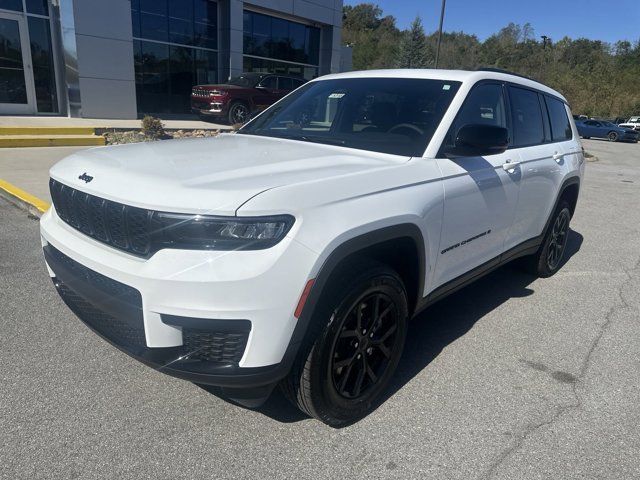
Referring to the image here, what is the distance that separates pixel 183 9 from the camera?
18.8 metres

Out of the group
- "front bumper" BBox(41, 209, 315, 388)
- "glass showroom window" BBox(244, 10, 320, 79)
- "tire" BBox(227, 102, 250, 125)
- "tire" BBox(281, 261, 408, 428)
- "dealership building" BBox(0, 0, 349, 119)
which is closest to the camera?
"front bumper" BBox(41, 209, 315, 388)

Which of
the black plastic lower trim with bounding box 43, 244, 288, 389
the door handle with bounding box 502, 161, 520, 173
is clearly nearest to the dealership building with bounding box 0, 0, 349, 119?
the door handle with bounding box 502, 161, 520, 173

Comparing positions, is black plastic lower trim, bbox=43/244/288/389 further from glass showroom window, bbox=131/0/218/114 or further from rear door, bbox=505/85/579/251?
glass showroom window, bbox=131/0/218/114

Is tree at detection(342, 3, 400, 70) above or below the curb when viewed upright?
above

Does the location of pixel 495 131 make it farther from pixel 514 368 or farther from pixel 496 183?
pixel 514 368

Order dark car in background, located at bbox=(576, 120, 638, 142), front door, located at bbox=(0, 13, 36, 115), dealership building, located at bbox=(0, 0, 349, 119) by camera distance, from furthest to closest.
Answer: dark car in background, located at bbox=(576, 120, 638, 142)
dealership building, located at bbox=(0, 0, 349, 119)
front door, located at bbox=(0, 13, 36, 115)

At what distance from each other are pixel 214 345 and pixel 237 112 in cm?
1503

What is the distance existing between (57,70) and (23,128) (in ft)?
14.2

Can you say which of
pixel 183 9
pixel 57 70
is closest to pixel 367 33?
pixel 183 9

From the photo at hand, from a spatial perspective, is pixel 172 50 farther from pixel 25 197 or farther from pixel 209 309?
pixel 209 309

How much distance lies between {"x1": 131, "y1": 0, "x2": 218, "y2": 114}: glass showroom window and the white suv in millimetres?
16359

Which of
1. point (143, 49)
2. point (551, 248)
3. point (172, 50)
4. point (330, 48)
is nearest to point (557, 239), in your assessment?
point (551, 248)

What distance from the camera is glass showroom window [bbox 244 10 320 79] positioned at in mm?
21359

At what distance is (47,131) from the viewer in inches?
476
